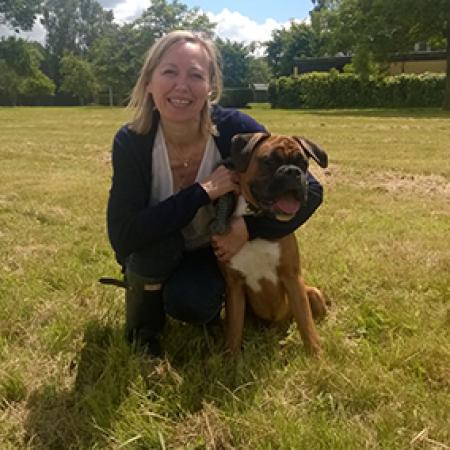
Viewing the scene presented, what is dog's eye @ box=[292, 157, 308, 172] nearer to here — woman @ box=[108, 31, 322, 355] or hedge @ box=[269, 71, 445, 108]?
woman @ box=[108, 31, 322, 355]

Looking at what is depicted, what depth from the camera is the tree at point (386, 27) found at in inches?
1016

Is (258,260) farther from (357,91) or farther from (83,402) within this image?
(357,91)

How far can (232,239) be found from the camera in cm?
289

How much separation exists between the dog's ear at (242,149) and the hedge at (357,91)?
3057 centimetres

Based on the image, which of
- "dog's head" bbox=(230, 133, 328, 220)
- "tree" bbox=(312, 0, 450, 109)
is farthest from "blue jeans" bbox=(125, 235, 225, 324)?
"tree" bbox=(312, 0, 450, 109)

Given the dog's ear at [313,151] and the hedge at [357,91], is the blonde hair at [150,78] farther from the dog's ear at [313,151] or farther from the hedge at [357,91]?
the hedge at [357,91]

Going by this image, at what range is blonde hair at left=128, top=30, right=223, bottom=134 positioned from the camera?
2.95 m

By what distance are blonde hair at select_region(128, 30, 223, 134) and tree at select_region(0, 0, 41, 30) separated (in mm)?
54855

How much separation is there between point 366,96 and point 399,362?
33.1 metres

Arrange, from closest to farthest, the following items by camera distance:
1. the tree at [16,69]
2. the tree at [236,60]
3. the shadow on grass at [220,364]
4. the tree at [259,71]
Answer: the shadow on grass at [220,364]
the tree at [16,69]
the tree at [236,60]
the tree at [259,71]

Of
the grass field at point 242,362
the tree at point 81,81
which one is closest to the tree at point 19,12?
the tree at point 81,81

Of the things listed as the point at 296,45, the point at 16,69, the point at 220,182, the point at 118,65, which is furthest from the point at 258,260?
the point at 296,45

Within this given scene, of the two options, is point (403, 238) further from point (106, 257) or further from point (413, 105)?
point (413, 105)

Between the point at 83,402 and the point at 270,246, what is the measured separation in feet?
3.65
